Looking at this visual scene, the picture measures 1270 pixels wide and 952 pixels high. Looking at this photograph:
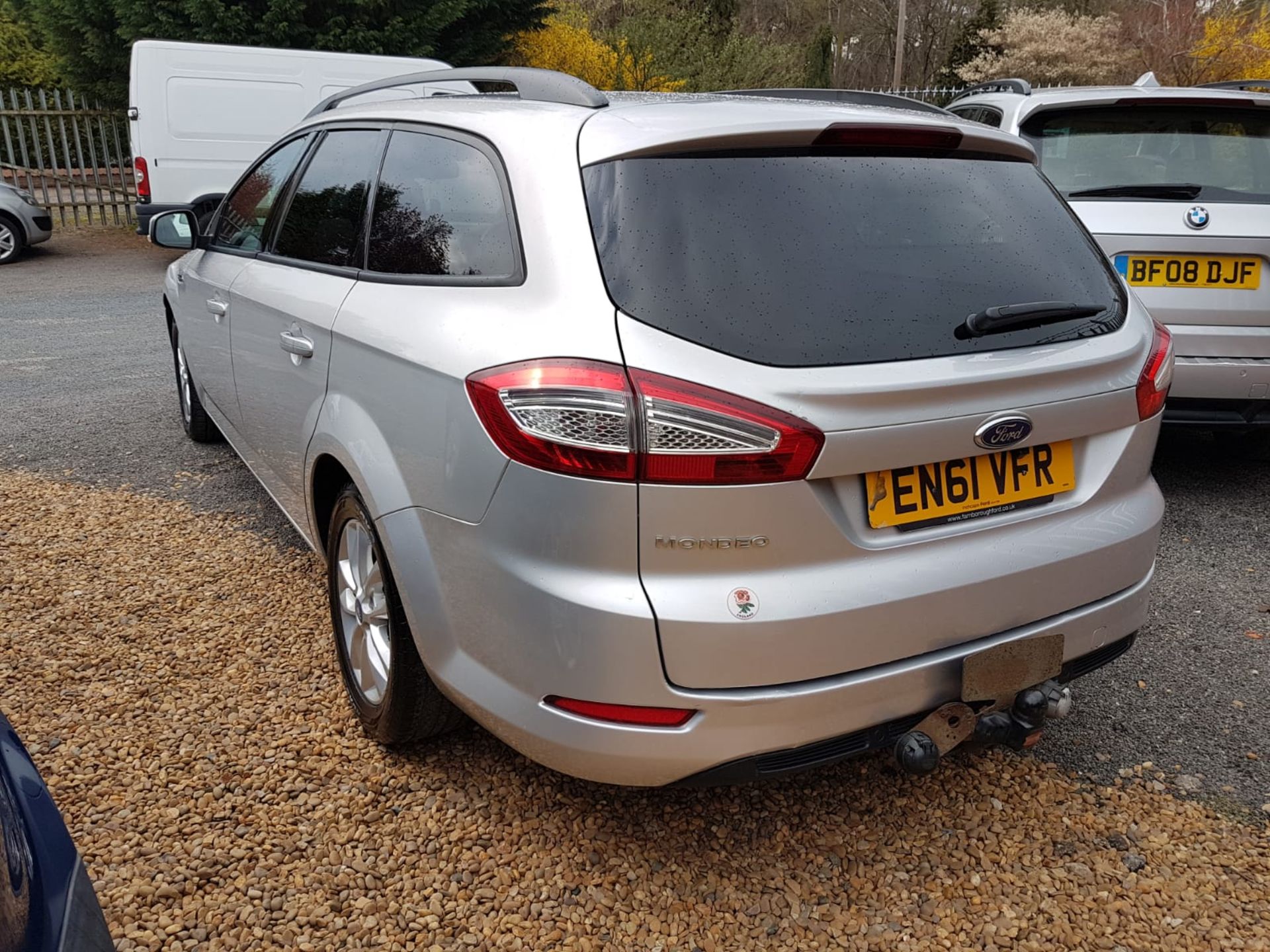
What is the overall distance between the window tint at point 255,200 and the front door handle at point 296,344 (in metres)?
0.73

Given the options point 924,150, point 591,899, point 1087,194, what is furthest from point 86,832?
point 1087,194

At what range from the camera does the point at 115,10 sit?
44.6ft

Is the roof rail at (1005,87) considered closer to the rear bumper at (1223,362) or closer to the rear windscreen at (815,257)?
the rear bumper at (1223,362)

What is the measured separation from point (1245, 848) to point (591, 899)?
1540 millimetres

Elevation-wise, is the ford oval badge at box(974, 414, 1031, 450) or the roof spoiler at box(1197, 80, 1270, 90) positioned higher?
the roof spoiler at box(1197, 80, 1270, 90)

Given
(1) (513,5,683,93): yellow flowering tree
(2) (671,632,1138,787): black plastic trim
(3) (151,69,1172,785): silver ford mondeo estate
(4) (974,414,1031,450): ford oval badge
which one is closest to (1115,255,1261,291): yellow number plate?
(3) (151,69,1172,785): silver ford mondeo estate

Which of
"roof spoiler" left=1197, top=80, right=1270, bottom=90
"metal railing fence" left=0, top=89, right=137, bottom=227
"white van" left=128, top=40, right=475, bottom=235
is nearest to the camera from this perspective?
"roof spoiler" left=1197, top=80, right=1270, bottom=90

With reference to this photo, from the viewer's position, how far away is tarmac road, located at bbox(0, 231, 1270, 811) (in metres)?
2.83

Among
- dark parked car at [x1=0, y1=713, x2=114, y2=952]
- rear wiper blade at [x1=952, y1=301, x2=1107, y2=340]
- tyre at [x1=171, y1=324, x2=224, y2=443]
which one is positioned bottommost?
tyre at [x1=171, y1=324, x2=224, y2=443]

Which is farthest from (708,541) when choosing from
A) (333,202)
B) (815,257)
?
(333,202)

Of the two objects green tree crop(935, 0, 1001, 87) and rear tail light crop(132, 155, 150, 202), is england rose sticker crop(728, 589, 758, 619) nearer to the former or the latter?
rear tail light crop(132, 155, 150, 202)

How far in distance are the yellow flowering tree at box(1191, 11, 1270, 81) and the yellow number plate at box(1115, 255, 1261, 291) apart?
56.8 feet

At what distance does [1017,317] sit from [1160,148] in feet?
10.0

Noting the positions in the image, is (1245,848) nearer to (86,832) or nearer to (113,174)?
(86,832)
